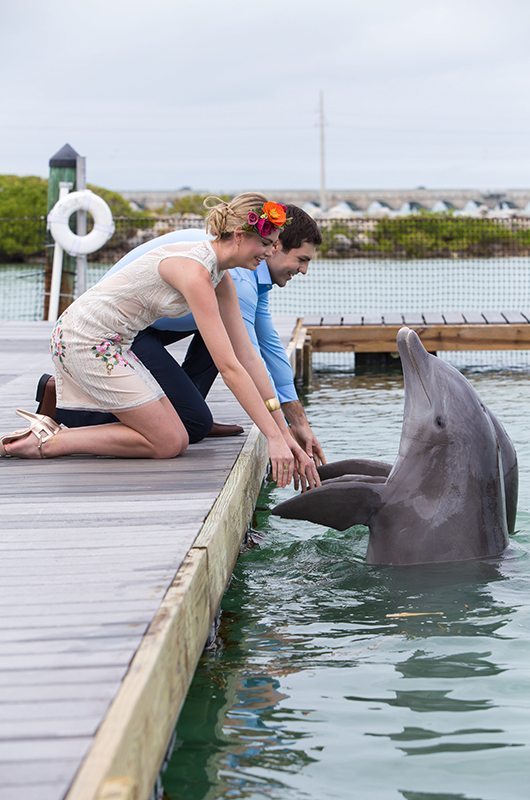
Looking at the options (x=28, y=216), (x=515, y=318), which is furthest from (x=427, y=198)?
(x=515, y=318)

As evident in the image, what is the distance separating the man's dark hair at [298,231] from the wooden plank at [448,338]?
316 inches

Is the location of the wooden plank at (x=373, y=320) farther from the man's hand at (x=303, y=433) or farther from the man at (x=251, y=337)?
the man's hand at (x=303, y=433)

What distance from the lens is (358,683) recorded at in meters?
4.32

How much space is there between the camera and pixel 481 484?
534 centimetres

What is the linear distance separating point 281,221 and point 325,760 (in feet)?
7.42

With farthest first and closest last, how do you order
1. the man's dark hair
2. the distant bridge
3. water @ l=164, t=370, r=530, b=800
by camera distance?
the distant bridge < the man's dark hair < water @ l=164, t=370, r=530, b=800

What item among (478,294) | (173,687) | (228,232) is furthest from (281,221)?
(478,294)

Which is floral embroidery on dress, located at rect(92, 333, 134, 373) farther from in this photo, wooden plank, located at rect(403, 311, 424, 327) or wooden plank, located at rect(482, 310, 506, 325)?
wooden plank, located at rect(482, 310, 506, 325)

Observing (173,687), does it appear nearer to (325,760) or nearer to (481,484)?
(325,760)

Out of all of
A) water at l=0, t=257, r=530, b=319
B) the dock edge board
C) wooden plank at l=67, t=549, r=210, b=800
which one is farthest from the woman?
water at l=0, t=257, r=530, b=319

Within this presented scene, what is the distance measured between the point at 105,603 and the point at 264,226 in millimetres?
2032

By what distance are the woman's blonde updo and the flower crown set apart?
0.10 feet

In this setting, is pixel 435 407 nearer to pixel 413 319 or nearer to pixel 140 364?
pixel 140 364

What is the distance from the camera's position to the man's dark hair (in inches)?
226
